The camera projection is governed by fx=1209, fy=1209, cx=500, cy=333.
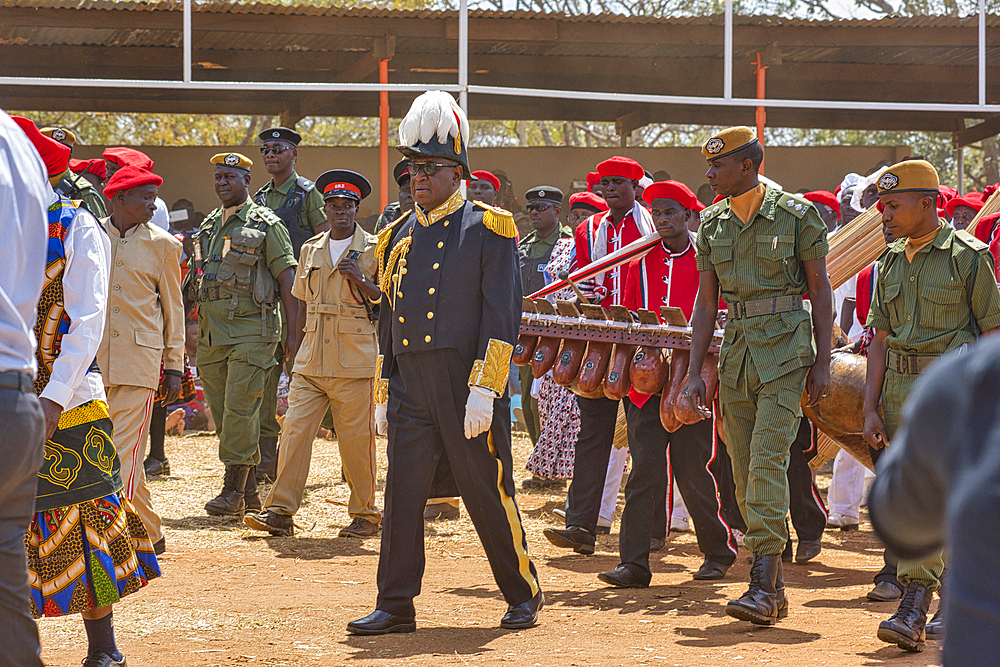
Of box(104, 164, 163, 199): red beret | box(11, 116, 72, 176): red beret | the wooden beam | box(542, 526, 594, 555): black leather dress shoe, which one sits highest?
the wooden beam

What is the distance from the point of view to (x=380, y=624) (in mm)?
5242

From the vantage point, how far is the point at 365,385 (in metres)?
7.91

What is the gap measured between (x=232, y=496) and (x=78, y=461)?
4.29m

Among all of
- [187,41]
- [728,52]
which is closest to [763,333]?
[728,52]

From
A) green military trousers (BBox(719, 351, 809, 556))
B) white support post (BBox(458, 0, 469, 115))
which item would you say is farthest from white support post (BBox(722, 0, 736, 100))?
green military trousers (BBox(719, 351, 809, 556))

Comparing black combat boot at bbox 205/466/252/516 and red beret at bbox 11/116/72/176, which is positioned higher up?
red beret at bbox 11/116/72/176

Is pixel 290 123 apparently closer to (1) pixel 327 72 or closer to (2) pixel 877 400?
(1) pixel 327 72

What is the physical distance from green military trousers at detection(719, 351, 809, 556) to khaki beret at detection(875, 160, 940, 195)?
0.89m

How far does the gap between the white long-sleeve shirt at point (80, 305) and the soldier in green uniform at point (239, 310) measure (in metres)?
4.02

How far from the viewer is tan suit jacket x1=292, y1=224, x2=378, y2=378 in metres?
7.78

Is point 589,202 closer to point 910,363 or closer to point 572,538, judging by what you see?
point 572,538

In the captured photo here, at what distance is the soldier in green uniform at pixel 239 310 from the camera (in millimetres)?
8117

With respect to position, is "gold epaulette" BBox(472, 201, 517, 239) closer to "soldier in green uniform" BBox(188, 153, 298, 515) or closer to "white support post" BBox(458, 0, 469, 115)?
"soldier in green uniform" BBox(188, 153, 298, 515)

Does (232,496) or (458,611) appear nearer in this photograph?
(458,611)
